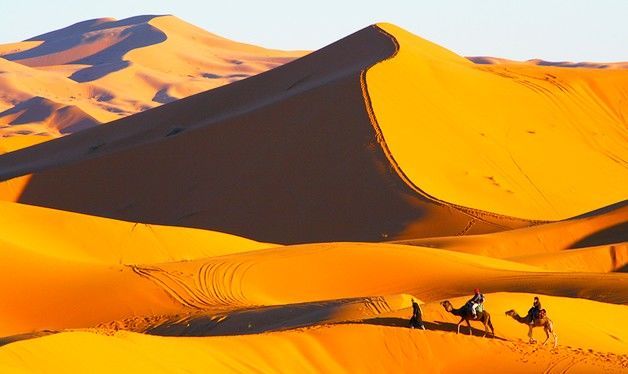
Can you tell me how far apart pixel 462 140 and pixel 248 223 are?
26.0ft

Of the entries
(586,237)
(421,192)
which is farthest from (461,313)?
(421,192)

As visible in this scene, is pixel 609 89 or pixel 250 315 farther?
pixel 609 89

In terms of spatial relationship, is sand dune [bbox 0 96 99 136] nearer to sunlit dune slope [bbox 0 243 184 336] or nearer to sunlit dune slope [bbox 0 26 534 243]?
sunlit dune slope [bbox 0 26 534 243]

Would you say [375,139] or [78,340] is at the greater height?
[78,340]

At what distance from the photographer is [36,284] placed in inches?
777

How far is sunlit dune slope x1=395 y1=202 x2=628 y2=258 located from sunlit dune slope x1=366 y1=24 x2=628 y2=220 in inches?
186

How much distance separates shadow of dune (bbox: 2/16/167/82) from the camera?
139375 mm

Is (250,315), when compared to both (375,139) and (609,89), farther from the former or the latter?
(609,89)

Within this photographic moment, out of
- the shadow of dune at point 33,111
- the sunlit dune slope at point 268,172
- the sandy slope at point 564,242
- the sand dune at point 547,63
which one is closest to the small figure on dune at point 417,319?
the sandy slope at point 564,242

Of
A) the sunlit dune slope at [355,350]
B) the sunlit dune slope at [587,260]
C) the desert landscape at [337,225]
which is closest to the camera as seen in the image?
the sunlit dune slope at [355,350]

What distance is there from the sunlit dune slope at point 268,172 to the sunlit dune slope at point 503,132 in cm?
95

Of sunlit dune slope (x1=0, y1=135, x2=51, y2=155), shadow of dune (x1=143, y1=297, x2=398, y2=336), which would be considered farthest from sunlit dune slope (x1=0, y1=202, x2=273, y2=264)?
sunlit dune slope (x1=0, y1=135, x2=51, y2=155)

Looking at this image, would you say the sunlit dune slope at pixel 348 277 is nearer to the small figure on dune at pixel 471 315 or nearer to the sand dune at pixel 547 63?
the small figure on dune at pixel 471 315

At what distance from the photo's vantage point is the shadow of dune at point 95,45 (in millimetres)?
139375
